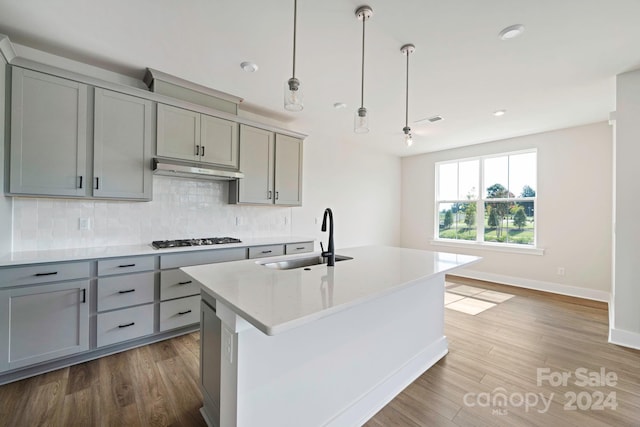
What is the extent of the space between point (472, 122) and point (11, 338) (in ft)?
17.7

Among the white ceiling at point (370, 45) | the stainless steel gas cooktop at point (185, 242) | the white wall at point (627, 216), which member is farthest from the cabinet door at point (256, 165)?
the white wall at point (627, 216)

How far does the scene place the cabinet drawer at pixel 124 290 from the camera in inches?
Answer: 89.8

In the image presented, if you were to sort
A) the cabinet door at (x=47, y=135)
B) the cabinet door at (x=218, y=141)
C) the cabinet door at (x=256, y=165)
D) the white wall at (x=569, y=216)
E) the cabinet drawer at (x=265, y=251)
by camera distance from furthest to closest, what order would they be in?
the white wall at (x=569, y=216) < the cabinet door at (x=256, y=165) < the cabinet drawer at (x=265, y=251) < the cabinet door at (x=218, y=141) < the cabinet door at (x=47, y=135)

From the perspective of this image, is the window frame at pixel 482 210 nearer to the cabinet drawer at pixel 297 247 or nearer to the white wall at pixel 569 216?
the white wall at pixel 569 216

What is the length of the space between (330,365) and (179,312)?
1.87m

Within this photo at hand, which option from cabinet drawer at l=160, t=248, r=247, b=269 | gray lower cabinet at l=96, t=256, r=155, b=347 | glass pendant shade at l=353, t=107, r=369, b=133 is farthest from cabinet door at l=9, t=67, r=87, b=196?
glass pendant shade at l=353, t=107, r=369, b=133

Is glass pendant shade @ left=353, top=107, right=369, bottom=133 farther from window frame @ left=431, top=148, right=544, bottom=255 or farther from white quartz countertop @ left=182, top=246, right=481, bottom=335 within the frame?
window frame @ left=431, top=148, right=544, bottom=255

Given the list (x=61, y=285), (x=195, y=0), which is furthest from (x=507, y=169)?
(x=61, y=285)

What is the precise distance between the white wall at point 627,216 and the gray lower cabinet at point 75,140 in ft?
15.3

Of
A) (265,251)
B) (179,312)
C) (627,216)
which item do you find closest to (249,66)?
(265,251)

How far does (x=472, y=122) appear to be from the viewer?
13.1ft

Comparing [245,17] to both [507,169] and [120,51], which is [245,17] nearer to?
[120,51]

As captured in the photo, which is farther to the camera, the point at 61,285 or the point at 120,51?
the point at 120,51

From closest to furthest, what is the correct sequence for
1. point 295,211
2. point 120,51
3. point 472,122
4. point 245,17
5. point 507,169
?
point 245,17
point 120,51
point 472,122
point 295,211
point 507,169
